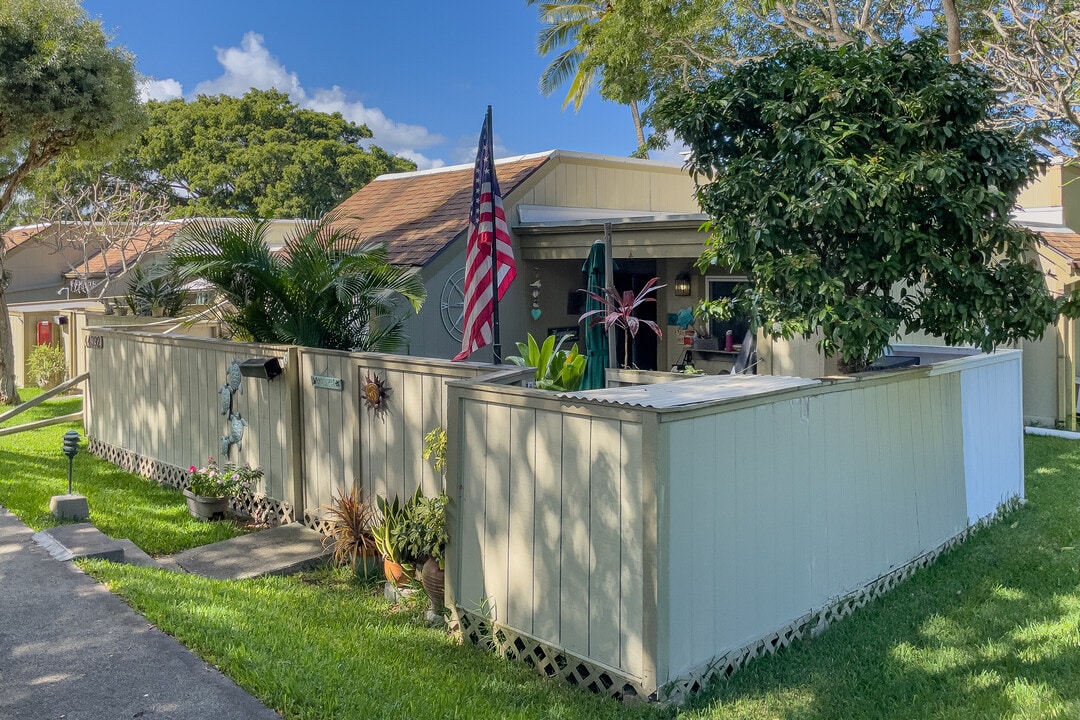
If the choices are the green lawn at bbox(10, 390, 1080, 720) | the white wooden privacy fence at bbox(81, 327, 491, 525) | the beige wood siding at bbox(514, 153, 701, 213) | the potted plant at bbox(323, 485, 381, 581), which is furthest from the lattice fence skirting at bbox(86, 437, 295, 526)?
the beige wood siding at bbox(514, 153, 701, 213)

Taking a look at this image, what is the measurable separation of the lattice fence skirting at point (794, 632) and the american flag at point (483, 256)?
3044 millimetres

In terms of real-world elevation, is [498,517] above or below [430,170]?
below

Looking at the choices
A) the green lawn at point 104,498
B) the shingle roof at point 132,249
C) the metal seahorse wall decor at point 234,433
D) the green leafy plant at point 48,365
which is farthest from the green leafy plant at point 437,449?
the shingle roof at point 132,249

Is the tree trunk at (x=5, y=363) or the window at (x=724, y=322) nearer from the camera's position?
the window at (x=724, y=322)

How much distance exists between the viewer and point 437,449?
609 cm

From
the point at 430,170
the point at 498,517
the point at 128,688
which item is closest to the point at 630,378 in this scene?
the point at 498,517

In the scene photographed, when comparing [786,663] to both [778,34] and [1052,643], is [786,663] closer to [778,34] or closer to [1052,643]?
[1052,643]

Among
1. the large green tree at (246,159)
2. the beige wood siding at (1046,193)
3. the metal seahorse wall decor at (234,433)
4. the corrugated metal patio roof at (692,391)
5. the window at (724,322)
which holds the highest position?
the large green tree at (246,159)

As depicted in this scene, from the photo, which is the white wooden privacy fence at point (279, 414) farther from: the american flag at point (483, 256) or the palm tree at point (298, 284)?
the american flag at point (483, 256)

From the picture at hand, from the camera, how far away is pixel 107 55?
13414mm

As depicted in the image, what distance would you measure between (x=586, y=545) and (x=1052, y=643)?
2.82 m

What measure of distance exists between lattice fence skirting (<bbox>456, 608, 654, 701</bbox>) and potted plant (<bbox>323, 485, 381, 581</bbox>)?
57.1 inches

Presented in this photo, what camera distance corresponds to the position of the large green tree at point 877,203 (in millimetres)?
6133

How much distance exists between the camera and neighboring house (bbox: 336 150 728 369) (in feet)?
39.5
